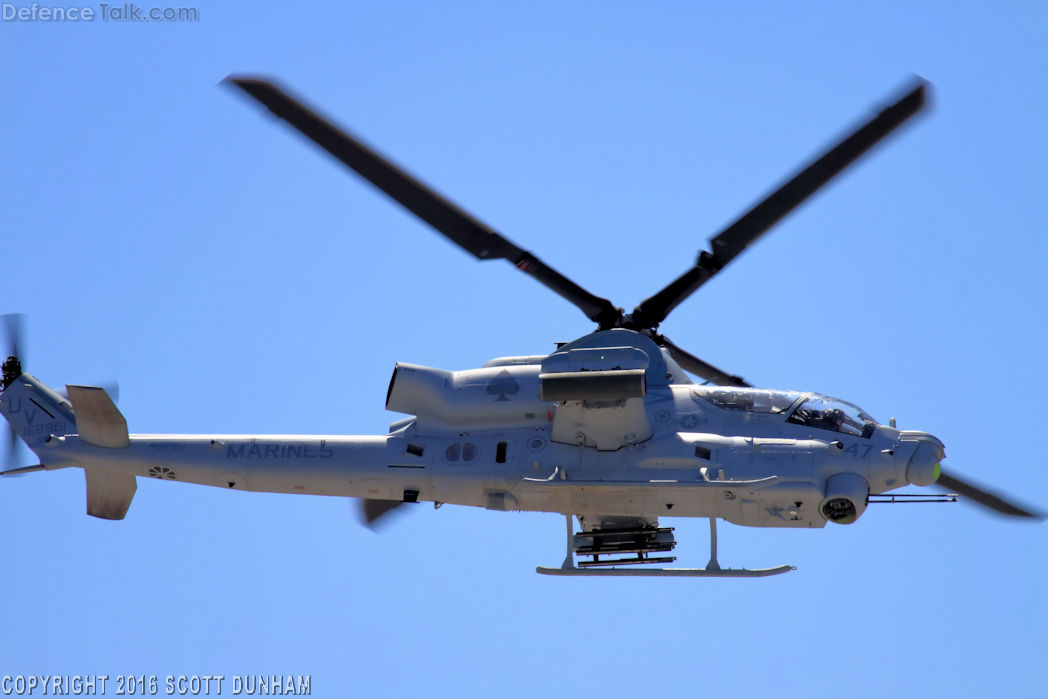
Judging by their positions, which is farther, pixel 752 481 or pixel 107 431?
pixel 107 431

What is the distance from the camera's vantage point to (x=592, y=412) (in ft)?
60.3

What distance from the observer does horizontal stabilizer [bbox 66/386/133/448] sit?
768 inches

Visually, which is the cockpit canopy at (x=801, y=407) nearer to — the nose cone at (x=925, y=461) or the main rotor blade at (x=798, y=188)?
the nose cone at (x=925, y=461)

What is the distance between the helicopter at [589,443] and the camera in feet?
59.1

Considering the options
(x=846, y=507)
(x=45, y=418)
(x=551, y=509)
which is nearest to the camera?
(x=846, y=507)

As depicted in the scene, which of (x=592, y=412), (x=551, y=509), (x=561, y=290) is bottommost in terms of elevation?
(x=551, y=509)

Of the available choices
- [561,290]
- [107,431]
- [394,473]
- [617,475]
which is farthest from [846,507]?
[107,431]

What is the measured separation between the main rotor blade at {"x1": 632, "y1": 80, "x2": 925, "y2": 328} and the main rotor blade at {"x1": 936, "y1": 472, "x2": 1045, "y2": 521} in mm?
4347

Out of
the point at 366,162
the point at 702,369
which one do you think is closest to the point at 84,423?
the point at 366,162

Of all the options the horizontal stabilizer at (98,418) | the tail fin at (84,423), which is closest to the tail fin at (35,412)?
the tail fin at (84,423)

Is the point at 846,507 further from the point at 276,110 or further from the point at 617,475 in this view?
the point at 276,110

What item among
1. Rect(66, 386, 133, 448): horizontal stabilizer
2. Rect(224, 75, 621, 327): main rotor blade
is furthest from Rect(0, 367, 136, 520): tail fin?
Rect(224, 75, 621, 327): main rotor blade

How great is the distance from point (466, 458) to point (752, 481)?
390cm

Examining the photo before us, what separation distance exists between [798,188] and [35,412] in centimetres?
1150
